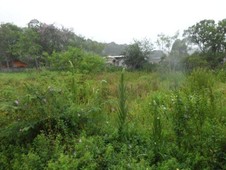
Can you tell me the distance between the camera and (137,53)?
957 inches

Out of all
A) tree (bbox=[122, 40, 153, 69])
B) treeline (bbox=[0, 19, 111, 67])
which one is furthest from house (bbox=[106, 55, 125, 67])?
treeline (bbox=[0, 19, 111, 67])

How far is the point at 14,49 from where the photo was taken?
32.5 metres

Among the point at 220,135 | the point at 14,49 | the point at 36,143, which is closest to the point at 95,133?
the point at 36,143

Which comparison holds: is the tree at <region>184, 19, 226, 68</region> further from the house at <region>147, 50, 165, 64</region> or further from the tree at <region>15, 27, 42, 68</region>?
the tree at <region>15, 27, 42, 68</region>

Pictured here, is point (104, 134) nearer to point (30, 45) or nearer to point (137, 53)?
point (137, 53)

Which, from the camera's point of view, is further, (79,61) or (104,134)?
(79,61)

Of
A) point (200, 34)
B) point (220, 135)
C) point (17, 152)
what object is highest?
point (200, 34)

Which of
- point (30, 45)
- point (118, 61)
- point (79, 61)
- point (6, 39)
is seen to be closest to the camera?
point (79, 61)

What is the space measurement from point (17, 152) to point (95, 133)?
3.07ft

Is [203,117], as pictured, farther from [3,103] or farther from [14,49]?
[14,49]

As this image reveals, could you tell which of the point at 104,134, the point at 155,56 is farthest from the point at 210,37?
the point at 104,134

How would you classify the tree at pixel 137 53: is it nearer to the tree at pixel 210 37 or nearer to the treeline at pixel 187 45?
the treeline at pixel 187 45

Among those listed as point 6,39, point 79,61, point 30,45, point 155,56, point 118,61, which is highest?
point 6,39

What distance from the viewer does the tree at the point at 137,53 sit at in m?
24.3
